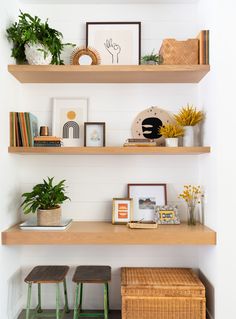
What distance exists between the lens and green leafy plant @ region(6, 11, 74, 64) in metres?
2.28

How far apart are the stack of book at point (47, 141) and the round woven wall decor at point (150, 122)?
0.62 meters

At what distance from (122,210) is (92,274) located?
517 millimetres

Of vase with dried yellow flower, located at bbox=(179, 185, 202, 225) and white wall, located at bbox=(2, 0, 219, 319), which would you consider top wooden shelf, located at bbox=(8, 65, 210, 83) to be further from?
vase with dried yellow flower, located at bbox=(179, 185, 202, 225)

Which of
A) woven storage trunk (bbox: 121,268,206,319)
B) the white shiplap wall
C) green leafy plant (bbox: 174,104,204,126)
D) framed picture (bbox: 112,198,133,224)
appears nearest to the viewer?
woven storage trunk (bbox: 121,268,206,319)

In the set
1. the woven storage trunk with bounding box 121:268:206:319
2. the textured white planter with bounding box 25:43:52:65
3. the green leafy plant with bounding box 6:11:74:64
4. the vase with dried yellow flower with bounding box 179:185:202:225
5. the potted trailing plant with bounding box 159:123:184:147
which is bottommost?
the woven storage trunk with bounding box 121:268:206:319

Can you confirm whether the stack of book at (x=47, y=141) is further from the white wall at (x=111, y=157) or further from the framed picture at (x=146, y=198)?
the framed picture at (x=146, y=198)

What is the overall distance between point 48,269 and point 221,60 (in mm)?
1909

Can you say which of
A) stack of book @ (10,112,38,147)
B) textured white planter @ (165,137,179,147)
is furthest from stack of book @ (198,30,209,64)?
stack of book @ (10,112,38,147)

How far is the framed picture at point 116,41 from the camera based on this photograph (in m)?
2.56

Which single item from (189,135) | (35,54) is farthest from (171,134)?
(35,54)

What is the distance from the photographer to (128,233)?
2.22m

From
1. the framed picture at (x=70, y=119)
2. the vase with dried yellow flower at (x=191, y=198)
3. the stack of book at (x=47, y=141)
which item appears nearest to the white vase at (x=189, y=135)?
the vase with dried yellow flower at (x=191, y=198)

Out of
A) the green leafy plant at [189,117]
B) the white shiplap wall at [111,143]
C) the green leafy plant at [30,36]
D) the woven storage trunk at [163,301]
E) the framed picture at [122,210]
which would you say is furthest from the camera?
the white shiplap wall at [111,143]

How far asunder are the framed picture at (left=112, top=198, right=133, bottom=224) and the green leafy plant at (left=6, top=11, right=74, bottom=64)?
1.17 meters
